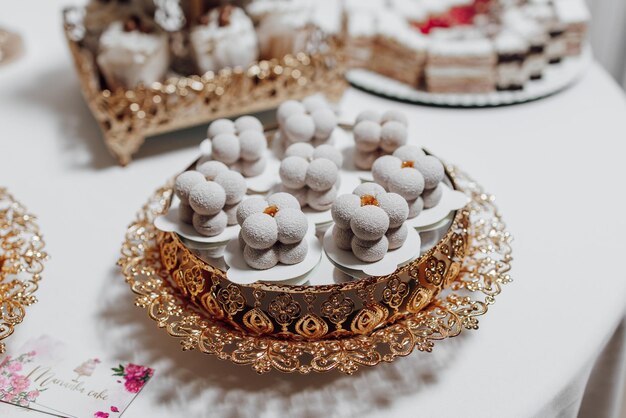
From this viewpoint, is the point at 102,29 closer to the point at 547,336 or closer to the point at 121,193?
the point at 121,193

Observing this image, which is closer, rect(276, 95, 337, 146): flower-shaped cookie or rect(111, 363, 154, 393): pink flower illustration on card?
rect(111, 363, 154, 393): pink flower illustration on card

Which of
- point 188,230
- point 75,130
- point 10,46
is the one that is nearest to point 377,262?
point 188,230

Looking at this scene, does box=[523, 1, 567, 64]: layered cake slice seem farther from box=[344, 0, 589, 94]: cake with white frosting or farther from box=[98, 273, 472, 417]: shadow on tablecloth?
box=[98, 273, 472, 417]: shadow on tablecloth

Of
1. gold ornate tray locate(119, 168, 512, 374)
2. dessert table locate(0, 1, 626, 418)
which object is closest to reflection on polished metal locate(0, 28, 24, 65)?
dessert table locate(0, 1, 626, 418)

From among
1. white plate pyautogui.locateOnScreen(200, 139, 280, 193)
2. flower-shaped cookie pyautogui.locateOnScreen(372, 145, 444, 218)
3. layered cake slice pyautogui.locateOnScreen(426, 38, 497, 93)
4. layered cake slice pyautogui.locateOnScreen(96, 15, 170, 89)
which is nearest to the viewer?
flower-shaped cookie pyautogui.locateOnScreen(372, 145, 444, 218)

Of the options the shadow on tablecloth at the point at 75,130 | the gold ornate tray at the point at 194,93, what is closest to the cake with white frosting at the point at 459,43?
the gold ornate tray at the point at 194,93

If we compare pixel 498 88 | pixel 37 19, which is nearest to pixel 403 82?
pixel 498 88

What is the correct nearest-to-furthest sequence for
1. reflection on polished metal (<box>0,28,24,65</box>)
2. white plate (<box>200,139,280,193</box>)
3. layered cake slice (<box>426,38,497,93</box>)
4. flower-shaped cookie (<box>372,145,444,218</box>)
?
flower-shaped cookie (<box>372,145,444,218</box>) < white plate (<box>200,139,280,193</box>) < layered cake slice (<box>426,38,497,93</box>) < reflection on polished metal (<box>0,28,24,65</box>)

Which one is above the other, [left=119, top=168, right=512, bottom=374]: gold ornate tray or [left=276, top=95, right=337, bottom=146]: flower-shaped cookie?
[left=276, top=95, right=337, bottom=146]: flower-shaped cookie
